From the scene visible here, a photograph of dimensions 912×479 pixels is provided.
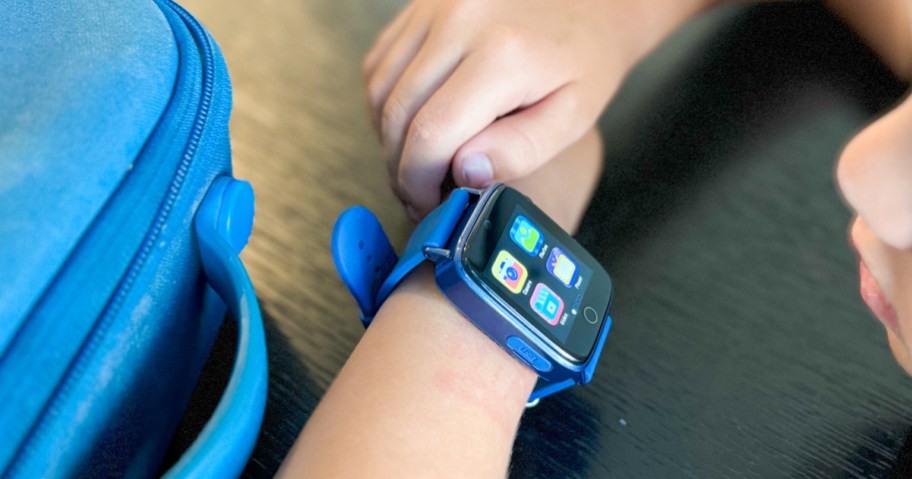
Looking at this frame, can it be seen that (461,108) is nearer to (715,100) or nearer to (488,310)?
(488,310)

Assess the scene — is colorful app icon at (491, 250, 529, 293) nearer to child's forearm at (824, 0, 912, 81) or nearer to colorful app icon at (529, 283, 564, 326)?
colorful app icon at (529, 283, 564, 326)

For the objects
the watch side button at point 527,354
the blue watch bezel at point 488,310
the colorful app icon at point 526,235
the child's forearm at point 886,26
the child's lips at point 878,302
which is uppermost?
the child's forearm at point 886,26

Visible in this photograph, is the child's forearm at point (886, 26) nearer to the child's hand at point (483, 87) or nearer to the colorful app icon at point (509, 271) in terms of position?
the child's hand at point (483, 87)

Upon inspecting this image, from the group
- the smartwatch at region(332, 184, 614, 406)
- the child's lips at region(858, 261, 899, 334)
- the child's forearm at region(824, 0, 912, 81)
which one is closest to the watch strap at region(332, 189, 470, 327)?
the smartwatch at region(332, 184, 614, 406)

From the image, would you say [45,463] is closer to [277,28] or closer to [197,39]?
[197,39]

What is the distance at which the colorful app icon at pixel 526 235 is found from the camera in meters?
0.34

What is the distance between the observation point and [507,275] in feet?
1.06

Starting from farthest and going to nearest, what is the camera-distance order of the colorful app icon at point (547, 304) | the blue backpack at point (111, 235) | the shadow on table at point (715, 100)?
1. the shadow on table at point (715, 100)
2. the colorful app icon at point (547, 304)
3. the blue backpack at point (111, 235)

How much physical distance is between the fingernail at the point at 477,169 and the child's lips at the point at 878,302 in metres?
0.21

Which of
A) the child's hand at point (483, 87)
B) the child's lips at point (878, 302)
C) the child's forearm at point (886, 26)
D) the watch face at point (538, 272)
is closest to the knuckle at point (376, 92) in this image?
the child's hand at point (483, 87)

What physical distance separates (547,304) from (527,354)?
26mm

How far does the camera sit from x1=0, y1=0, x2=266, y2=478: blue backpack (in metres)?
0.22

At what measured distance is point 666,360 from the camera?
398mm

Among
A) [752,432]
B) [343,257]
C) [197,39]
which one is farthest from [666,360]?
[197,39]
